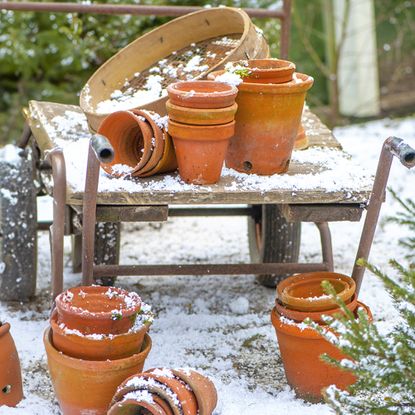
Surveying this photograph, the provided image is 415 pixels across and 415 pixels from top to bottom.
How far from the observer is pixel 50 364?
283 centimetres

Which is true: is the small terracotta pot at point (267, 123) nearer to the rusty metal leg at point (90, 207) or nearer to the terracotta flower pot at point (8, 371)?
the rusty metal leg at point (90, 207)

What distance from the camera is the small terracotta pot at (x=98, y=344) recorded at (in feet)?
8.97

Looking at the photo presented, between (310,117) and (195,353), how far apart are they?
1252mm

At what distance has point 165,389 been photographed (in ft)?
8.52

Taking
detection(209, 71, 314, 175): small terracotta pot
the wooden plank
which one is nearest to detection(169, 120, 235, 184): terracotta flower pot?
detection(209, 71, 314, 175): small terracotta pot

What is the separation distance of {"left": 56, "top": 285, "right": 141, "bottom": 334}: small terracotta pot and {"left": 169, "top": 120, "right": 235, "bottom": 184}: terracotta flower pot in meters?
0.47

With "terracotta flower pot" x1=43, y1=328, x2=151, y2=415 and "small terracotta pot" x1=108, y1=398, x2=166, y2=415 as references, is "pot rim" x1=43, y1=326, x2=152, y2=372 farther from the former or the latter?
"small terracotta pot" x1=108, y1=398, x2=166, y2=415

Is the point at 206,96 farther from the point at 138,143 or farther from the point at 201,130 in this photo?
the point at 138,143

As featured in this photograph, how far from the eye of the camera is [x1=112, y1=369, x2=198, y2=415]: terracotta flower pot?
258 cm

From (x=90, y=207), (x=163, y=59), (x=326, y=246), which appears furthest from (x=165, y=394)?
(x=163, y=59)

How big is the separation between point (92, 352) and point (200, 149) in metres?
0.75

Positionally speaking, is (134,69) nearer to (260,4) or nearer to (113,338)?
(113,338)

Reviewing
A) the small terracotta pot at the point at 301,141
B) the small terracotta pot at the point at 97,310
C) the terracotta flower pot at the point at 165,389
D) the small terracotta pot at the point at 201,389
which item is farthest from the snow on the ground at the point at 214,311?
the small terracotta pot at the point at 301,141

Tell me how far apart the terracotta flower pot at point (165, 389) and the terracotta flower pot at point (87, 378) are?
3.4 inches
